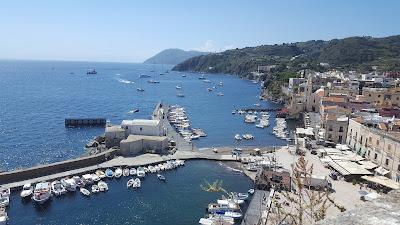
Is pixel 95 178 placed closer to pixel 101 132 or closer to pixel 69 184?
pixel 69 184

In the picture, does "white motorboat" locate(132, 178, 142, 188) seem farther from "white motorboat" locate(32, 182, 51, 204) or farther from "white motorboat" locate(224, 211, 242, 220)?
"white motorboat" locate(224, 211, 242, 220)

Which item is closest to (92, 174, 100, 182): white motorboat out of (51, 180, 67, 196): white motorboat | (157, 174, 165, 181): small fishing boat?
(51, 180, 67, 196): white motorboat

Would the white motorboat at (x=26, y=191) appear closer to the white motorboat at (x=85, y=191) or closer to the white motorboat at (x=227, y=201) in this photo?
the white motorboat at (x=85, y=191)

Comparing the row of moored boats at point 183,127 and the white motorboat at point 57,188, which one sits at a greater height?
the row of moored boats at point 183,127

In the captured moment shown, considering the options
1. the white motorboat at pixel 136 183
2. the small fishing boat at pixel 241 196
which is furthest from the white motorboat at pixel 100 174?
the small fishing boat at pixel 241 196

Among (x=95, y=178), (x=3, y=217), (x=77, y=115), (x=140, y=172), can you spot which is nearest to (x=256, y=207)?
(x=140, y=172)

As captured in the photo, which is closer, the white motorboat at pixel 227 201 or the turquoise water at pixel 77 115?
the white motorboat at pixel 227 201
